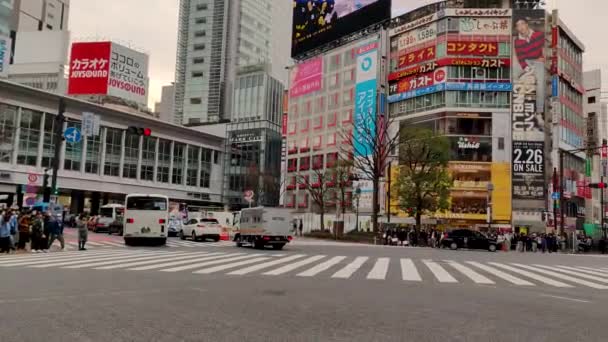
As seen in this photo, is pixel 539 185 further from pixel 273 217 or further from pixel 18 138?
pixel 18 138

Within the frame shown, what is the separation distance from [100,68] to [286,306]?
5729 cm

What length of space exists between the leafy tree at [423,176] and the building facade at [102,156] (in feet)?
83.5

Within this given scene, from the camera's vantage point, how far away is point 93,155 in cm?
6259

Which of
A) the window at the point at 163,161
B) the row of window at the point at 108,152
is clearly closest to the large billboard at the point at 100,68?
the row of window at the point at 108,152

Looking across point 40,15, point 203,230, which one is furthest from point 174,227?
point 40,15

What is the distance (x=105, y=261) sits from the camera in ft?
53.2

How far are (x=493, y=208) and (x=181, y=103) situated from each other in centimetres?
7623

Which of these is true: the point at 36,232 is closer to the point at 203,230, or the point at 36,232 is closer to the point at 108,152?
the point at 203,230

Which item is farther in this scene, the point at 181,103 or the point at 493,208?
the point at 181,103

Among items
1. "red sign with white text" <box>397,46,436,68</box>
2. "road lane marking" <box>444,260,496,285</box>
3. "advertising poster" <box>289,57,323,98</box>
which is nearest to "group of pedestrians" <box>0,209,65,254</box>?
"road lane marking" <box>444,260,496,285</box>

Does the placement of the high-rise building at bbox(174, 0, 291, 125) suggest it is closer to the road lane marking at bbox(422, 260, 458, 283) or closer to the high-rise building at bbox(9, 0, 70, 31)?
the high-rise building at bbox(9, 0, 70, 31)

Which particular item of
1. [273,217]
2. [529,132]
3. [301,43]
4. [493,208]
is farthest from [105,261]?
[301,43]

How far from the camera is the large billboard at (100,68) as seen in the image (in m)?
57.8

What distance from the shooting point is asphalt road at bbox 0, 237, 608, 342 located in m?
6.10
